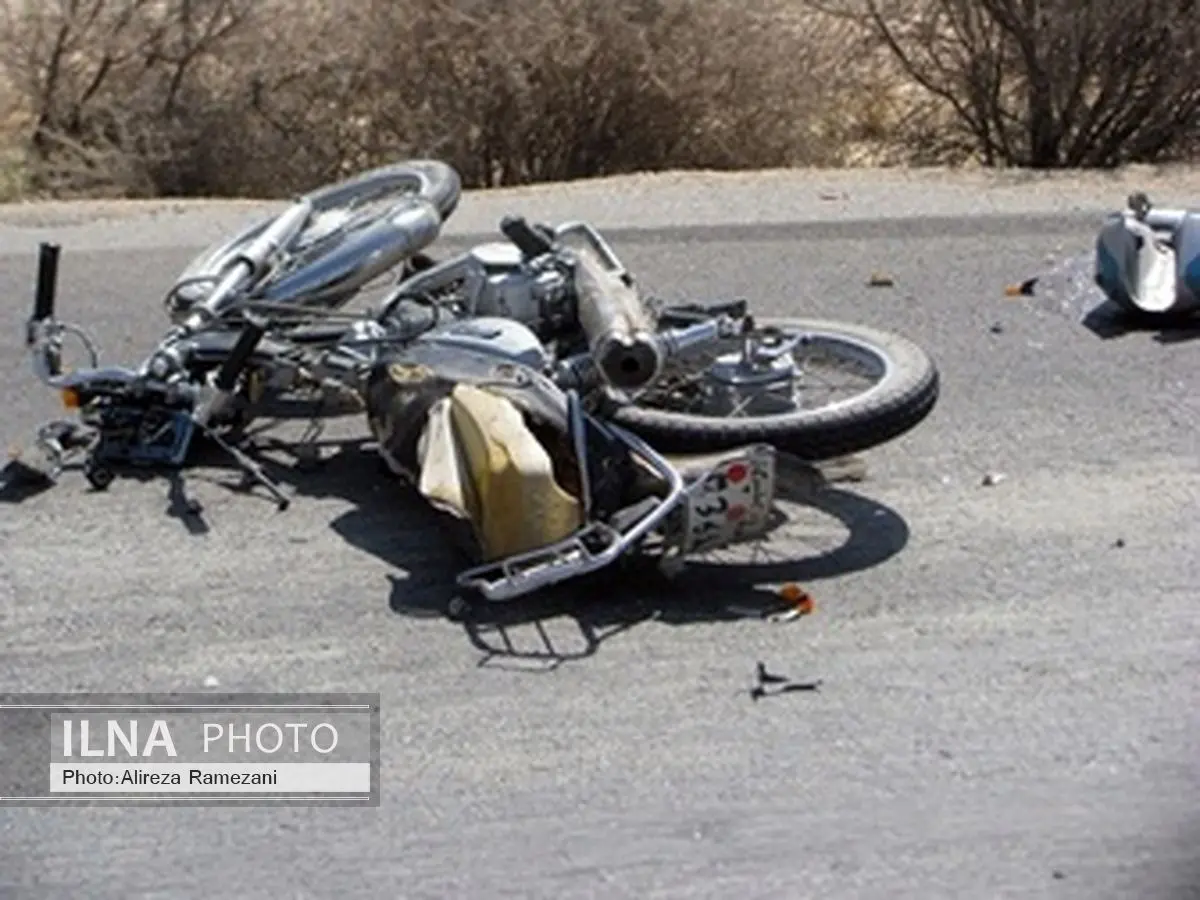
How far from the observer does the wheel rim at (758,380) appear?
782 centimetres

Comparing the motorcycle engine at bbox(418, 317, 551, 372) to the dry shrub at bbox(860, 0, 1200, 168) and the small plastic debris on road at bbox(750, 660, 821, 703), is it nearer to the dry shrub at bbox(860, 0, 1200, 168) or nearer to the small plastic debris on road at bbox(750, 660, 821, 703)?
the small plastic debris on road at bbox(750, 660, 821, 703)

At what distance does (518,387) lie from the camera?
750 centimetres

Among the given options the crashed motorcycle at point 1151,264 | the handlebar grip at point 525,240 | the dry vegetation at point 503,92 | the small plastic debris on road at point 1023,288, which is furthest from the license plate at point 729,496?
the dry vegetation at point 503,92

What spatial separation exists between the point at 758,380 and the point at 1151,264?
9.64 ft

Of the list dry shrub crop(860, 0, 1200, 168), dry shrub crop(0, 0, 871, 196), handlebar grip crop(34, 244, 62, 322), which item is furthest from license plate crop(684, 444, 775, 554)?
dry shrub crop(0, 0, 871, 196)

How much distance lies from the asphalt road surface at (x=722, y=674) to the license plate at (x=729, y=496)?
0.22 metres

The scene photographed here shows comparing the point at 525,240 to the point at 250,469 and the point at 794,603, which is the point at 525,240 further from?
the point at 794,603

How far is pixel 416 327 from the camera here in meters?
8.21

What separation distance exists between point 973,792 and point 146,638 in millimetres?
2518

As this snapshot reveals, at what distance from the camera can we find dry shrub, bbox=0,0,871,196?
604 inches

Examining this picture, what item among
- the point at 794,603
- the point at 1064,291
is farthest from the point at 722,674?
the point at 1064,291

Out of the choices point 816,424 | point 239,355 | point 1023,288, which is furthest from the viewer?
point 1023,288

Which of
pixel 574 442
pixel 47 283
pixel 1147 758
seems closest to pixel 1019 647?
pixel 1147 758

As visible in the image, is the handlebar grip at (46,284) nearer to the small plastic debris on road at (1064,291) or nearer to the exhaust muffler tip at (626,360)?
the exhaust muffler tip at (626,360)
